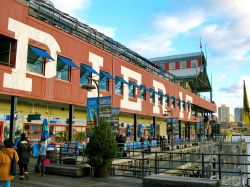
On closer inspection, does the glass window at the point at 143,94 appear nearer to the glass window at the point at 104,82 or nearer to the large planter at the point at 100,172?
the glass window at the point at 104,82

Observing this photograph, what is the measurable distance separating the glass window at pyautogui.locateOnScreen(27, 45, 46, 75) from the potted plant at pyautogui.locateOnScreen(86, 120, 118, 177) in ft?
32.9

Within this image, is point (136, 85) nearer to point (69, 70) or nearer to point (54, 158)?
point (69, 70)

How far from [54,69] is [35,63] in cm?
164

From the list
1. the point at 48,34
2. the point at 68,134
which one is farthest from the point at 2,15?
the point at 68,134

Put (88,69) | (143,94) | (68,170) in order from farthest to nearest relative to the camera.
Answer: (143,94), (88,69), (68,170)

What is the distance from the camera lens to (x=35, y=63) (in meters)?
21.0

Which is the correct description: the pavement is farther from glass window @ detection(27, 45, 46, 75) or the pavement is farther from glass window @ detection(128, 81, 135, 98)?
glass window @ detection(128, 81, 135, 98)

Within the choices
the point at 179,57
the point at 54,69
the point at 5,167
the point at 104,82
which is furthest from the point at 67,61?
the point at 179,57

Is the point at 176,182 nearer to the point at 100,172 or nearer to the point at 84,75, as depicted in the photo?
the point at 100,172

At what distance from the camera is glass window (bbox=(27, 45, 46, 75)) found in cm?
2051

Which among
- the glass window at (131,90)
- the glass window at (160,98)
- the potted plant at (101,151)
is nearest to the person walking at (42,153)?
the potted plant at (101,151)

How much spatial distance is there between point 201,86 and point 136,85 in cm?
4707

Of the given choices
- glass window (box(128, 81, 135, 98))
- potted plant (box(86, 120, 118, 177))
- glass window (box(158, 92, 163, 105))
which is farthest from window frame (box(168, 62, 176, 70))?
potted plant (box(86, 120, 118, 177))

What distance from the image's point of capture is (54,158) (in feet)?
54.6
